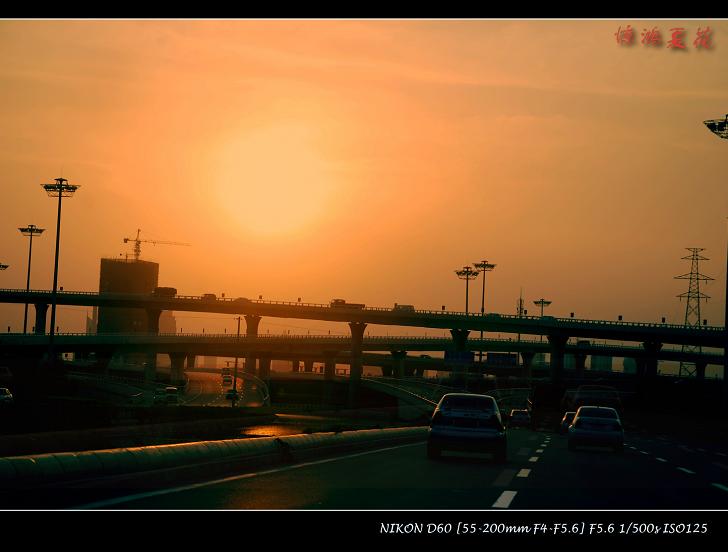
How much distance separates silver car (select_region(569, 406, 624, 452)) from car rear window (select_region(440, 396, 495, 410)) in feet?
29.8

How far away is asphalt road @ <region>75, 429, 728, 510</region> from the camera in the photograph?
47.8 ft

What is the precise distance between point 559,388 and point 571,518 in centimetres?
12139

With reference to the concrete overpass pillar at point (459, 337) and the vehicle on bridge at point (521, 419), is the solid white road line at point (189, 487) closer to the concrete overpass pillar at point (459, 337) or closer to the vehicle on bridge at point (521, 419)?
the vehicle on bridge at point (521, 419)

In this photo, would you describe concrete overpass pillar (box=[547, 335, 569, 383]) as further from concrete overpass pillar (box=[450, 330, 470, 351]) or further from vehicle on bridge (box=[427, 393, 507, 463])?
vehicle on bridge (box=[427, 393, 507, 463])

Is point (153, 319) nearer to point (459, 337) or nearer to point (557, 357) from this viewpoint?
point (459, 337)

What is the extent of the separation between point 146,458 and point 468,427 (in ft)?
32.0

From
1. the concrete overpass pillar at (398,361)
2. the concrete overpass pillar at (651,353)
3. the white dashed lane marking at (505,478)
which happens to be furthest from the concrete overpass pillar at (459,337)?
the white dashed lane marking at (505,478)

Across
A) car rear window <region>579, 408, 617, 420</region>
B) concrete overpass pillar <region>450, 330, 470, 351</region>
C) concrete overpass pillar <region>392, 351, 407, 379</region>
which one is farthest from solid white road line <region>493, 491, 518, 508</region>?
concrete overpass pillar <region>392, 351, 407, 379</region>

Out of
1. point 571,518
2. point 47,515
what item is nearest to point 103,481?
point 47,515

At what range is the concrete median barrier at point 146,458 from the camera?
48.7 ft

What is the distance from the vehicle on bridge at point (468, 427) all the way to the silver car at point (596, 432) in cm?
885

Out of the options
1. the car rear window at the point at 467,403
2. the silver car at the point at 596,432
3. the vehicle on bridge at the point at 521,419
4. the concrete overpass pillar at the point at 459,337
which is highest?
the concrete overpass pillar at the point at 459,337

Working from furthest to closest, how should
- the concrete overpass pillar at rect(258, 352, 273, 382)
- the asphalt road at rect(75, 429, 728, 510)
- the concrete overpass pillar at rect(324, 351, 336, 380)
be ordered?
the concrete overpass pillar at rect(258, 352, 273, 382) < the concrete overpass pillar at rect(324, 351, 336, 380) < the asphalt road at rect(75, 429, 728, 510)

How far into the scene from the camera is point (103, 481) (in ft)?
52.1
